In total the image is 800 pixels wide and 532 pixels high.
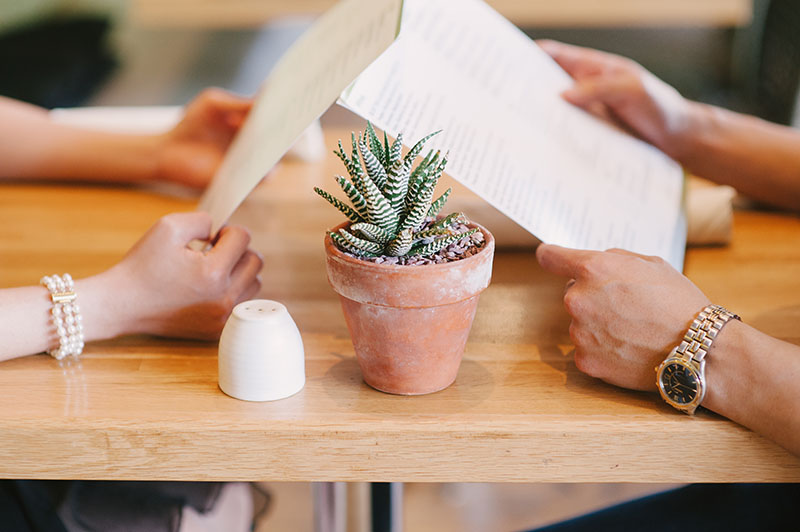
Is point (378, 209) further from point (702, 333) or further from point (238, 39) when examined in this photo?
point (238, 39)

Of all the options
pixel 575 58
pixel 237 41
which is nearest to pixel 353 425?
pixel 575 58

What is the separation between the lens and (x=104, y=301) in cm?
82

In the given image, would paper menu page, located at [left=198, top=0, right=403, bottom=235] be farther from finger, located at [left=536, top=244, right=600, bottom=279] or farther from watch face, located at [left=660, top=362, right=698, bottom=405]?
watch face, located at [left=660, top=362, right=698, bottom=405]

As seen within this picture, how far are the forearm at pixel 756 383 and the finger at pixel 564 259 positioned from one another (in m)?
0.15

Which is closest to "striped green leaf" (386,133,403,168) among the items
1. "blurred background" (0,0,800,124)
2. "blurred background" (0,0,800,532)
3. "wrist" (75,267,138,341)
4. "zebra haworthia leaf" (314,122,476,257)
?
"zebra haworthia leaf" (314,122,476,257)

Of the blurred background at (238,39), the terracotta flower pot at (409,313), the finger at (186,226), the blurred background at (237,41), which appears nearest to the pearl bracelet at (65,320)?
the finger at (186,226)

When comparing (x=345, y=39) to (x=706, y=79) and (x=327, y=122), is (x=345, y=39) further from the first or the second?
(x=706, y=79)

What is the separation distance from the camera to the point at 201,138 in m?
1.32

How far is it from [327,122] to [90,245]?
2156 mm

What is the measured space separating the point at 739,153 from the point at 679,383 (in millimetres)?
565

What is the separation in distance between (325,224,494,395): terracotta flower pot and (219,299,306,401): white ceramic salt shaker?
0.06 meters

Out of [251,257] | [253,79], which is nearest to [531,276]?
[251,257]

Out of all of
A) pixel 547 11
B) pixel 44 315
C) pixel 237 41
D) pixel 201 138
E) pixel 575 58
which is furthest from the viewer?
pixel 237 41

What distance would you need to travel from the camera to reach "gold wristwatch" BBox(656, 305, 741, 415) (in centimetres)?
69
